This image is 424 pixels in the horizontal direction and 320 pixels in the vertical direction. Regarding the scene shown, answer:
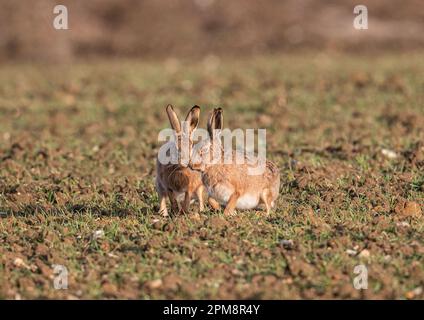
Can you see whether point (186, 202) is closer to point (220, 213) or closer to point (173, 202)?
point (173, 202)

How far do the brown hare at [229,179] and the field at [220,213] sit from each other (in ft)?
0.57

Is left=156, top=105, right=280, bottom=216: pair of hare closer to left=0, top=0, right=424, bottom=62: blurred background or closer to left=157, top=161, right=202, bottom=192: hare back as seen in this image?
left=157, top=161, right=202, bottom=192: hare back

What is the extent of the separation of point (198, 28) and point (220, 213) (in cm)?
1832

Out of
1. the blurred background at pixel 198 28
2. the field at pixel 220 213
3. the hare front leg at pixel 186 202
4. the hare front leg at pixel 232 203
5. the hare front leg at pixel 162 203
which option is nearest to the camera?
the field at pixel 220 213

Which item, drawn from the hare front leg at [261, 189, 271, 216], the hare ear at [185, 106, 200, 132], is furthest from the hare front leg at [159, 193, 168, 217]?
the hare front leg at [261, 189, 271, 216]

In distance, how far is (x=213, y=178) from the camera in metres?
7.85

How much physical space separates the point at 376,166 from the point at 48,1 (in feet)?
61.1

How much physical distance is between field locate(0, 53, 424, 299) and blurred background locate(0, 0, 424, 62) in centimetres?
700

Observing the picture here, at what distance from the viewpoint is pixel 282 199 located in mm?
8641

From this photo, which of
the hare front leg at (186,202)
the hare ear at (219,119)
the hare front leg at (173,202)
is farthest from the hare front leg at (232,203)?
the hare ear at (219,119)

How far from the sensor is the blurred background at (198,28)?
23.9 metres

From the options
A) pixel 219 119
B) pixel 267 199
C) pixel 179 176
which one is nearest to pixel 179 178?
pixel 179 176

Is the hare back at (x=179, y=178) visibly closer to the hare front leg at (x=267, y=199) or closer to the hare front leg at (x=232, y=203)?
the hare front leg at (x=232, y=203)
